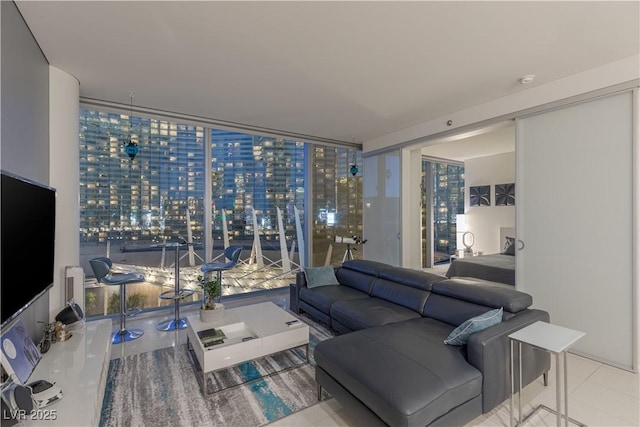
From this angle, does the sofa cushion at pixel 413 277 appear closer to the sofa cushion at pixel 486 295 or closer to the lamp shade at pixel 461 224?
the sofa cushion at pixel 486 295

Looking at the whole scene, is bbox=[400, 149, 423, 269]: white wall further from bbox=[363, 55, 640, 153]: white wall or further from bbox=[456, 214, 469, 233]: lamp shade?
bbox=[456, 214, 469, 233]: lamp shade

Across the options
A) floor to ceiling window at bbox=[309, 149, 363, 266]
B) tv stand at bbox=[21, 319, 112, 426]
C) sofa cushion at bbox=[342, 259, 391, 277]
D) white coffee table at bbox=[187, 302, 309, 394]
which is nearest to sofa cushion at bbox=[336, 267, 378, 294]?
sofa cushion at bbox=[342, 259, 391, 277]

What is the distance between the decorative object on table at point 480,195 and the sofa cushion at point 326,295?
482 cm

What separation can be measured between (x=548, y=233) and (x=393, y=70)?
235 centimetres

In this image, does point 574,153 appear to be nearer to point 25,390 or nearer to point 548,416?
point 548,416

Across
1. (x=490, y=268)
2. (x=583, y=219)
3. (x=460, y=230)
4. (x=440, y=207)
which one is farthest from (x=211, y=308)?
(x=460, y=230)

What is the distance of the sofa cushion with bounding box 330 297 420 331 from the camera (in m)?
2.73

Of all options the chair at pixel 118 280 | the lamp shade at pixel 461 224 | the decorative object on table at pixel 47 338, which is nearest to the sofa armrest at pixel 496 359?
the decorative object on table at pixel 47 338

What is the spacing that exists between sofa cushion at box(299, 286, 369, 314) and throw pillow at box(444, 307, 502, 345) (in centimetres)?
142

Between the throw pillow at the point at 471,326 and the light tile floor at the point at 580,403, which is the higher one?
the throw pillow at the point at 471,326

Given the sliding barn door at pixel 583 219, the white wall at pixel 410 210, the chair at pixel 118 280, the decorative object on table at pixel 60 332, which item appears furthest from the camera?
the white wall at pixel 410 210

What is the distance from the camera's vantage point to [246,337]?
258 cm

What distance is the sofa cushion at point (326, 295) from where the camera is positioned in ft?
11.0

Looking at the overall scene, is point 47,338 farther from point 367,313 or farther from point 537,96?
point 537,96
